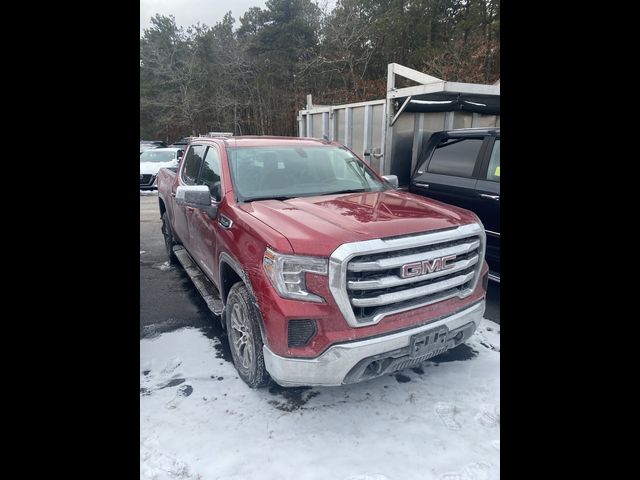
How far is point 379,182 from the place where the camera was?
12.4ft

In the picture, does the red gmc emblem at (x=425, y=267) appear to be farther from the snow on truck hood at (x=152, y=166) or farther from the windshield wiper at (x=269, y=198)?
the snow on truck hood at (x=152, y=166)

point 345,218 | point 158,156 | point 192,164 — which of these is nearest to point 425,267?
point 345,218

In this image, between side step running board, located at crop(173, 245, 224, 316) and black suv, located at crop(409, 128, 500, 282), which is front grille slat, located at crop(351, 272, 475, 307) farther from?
black suv, located at crop(409, 128, 500, 282)

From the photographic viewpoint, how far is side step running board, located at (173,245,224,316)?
3.27 m

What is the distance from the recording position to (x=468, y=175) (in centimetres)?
451

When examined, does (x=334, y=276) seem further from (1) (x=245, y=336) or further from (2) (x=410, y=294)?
(1) (x=245, y=336)

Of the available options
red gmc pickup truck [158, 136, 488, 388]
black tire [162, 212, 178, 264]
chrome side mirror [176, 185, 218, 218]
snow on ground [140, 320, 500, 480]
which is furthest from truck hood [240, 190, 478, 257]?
black tire [162, 212, 178, 264]

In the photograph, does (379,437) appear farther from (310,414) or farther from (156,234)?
(156,234)

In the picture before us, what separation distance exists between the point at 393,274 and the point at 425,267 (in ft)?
0.74

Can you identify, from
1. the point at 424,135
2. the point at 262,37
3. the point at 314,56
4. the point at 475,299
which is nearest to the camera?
the point at 475,299

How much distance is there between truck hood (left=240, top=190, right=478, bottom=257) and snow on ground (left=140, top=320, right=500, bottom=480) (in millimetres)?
1150
